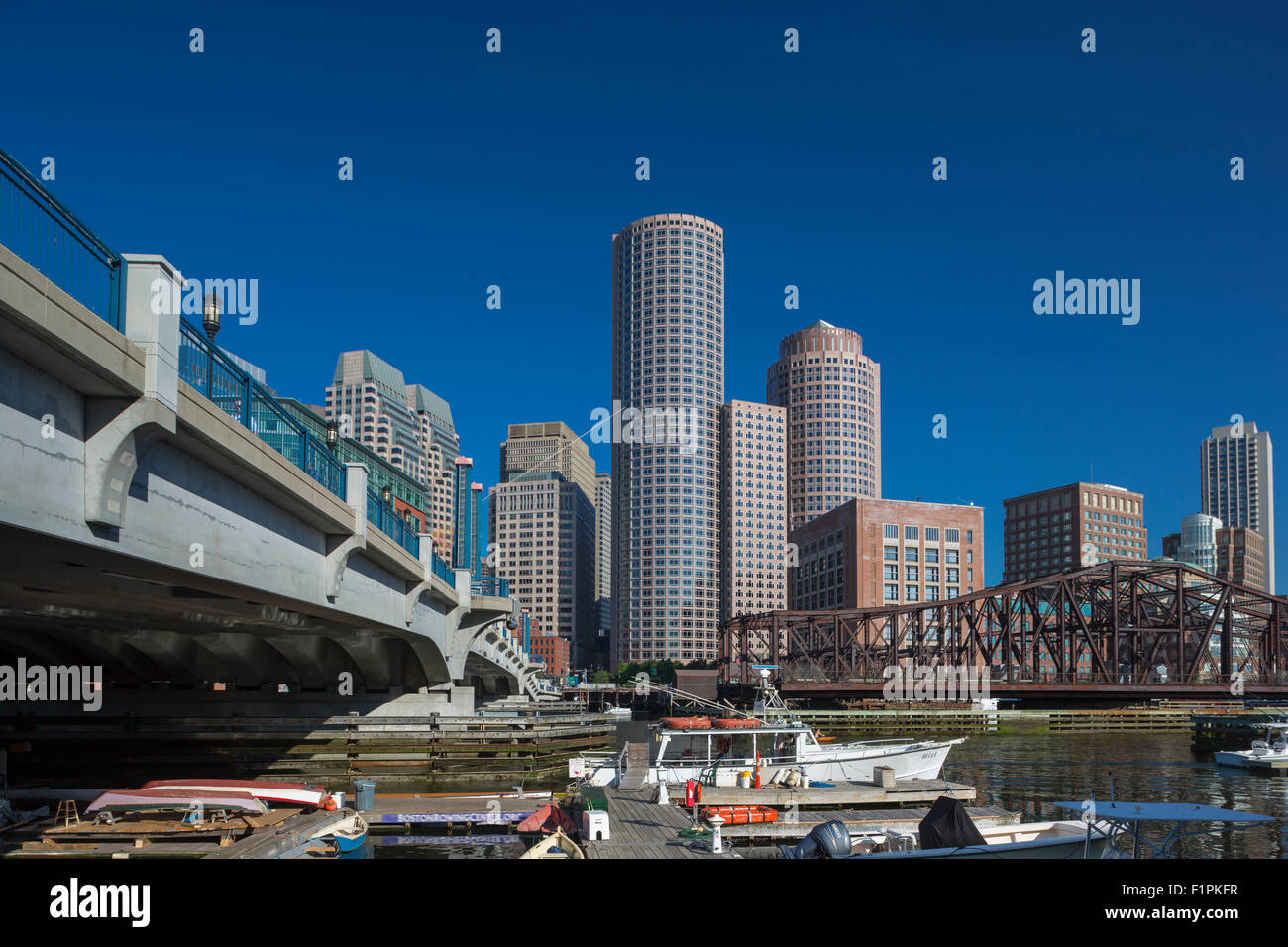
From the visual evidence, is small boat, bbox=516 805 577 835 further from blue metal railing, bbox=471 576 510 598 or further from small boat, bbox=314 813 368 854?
blue metal railing, bbox=471 576 510 598

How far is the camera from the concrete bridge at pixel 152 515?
510 inches

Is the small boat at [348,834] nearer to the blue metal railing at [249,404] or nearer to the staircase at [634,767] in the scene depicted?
the blue metal railing at [249,404]

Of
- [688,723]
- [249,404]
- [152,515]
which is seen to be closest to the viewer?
[152,515]

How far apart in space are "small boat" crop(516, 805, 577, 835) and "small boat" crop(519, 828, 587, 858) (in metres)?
5.10

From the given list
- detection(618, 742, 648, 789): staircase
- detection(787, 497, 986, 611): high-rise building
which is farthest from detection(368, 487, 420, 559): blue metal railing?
detection(787, 497, 986, 611): high-rise building

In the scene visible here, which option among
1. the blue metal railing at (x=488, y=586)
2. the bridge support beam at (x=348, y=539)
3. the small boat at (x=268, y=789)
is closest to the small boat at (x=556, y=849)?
the bridge support beam at (x=348, y=539)

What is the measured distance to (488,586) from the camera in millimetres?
58875

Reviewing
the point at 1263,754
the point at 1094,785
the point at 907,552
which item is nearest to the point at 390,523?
the point at 1094,785

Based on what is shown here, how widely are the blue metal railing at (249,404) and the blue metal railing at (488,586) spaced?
90.7 feet

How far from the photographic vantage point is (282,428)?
24.0 meters

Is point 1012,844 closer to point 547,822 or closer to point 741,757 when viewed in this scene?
point 547,822

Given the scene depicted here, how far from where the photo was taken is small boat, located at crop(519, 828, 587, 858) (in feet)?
81.9

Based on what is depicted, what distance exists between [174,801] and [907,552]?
159207 millimetres
